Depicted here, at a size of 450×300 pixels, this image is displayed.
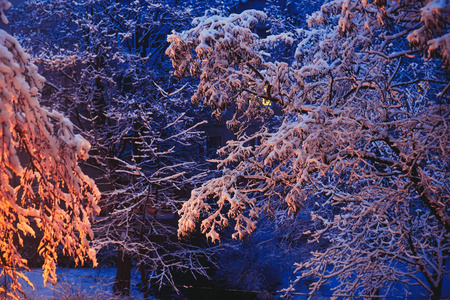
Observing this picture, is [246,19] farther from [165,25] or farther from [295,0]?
[295,0]

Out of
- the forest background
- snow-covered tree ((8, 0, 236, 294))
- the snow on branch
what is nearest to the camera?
the snow on branch

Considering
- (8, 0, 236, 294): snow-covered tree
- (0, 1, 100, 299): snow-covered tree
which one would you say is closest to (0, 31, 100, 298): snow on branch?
(0, 1, 100, 299): snow-covered tree

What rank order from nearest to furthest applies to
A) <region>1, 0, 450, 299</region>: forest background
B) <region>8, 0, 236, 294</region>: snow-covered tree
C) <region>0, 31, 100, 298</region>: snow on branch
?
1. <region>0, 31, 100, 298</region>: snow on branch
2. <region>1, 0, 450, 299</region>: forest background
3. <region>8, 0, 236, 294</region>: snow-covered tree

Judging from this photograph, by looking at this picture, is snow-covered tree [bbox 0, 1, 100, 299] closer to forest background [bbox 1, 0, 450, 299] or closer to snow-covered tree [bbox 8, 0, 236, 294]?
forest background [bbox 1, 0, 450, 299]

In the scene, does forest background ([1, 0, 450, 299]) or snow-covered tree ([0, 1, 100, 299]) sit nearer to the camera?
snow-covered tree ([0, 1, 100, 299])

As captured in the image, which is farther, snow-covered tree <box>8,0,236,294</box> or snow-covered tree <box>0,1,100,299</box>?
snow-covered tree <box>8,0,236,294</box>

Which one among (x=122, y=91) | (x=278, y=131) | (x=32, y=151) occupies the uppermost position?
(x=32, y=151)

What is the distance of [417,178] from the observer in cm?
639

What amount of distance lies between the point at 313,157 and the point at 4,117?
15.2ft

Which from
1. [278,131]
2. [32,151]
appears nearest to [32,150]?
[32,151]

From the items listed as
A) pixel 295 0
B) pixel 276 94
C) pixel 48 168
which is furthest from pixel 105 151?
pixel 295 0

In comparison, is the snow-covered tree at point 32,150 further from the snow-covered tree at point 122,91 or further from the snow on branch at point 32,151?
the snow-covered tree at point 122,91

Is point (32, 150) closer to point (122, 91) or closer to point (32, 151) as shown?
point (32, 151)

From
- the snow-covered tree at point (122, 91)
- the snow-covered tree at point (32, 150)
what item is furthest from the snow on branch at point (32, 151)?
the snow-covered tree at point (122, 91)
